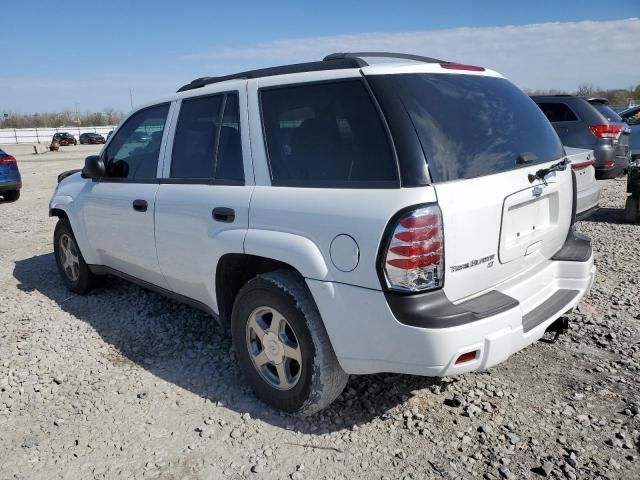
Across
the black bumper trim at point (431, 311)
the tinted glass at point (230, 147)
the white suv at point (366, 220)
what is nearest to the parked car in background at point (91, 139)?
the white suv at point (366, 220)

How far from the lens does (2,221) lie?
9.24 m

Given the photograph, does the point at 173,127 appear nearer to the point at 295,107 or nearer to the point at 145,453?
the point at 295,107

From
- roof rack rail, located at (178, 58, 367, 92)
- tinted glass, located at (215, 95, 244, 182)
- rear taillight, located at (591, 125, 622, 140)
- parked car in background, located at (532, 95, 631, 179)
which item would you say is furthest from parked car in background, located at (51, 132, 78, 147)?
tinted glass, located at (215, 95, 244, 182)

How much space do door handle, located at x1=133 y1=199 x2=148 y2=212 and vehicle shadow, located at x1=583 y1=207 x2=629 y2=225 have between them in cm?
669

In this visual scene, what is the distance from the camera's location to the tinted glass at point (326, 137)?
2.42 metres

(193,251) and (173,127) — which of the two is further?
(173,127)

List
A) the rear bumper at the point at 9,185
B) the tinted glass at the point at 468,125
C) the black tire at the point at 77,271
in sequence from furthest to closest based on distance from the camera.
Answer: the rear bumper at the point at 9,185, the black tire at the point at 77,271, the tinted glass at the point at 468,125

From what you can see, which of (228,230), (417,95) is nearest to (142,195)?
(228,230)

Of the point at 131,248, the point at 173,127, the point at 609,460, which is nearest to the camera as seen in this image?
the point at 609,460

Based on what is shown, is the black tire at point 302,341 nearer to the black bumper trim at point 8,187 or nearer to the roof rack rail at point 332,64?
the roof rack rail at point 332,64

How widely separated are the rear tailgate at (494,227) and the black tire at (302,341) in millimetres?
734

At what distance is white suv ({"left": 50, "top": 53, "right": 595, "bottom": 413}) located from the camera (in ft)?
7.50

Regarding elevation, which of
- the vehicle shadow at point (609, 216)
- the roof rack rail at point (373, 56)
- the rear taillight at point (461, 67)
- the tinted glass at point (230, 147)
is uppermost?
the roof rack rail at point (373, 56)

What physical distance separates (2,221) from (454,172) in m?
9.40
